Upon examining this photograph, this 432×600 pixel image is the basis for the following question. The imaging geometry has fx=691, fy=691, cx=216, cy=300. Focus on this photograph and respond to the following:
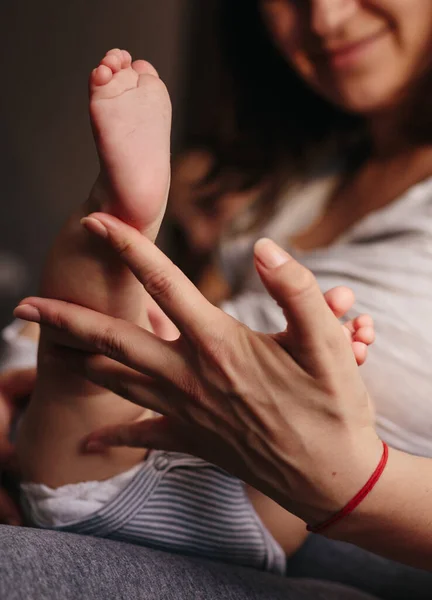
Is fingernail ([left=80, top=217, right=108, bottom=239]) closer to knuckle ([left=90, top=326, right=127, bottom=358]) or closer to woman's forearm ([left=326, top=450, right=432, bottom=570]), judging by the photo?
knuckle ([left=90, top=326, right=127, bottom=358])

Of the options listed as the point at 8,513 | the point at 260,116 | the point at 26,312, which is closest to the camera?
the point at 26,312

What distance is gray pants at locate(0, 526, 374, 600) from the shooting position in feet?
1.41

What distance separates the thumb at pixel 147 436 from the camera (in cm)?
51

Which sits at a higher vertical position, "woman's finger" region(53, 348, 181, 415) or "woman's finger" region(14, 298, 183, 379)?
"woman's finger" region(14, 298, 183, 379)

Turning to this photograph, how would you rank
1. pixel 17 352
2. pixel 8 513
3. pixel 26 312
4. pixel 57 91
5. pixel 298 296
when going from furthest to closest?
pixel 57 91
pixel 17 352
pixel 8 513
pixel 26 312
pixel 298 296

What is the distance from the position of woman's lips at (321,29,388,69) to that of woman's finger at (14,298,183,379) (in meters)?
0.49

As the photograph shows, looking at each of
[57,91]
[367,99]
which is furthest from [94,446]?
[57,91]

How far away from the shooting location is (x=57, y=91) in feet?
5.94

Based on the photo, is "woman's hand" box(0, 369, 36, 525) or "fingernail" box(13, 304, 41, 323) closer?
"fingernail" box(13, 304, 41, 323)

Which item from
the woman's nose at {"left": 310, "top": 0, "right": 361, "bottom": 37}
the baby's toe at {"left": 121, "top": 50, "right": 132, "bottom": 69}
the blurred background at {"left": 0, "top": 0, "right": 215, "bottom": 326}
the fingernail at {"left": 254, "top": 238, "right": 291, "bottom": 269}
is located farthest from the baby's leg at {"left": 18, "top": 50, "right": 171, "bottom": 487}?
the blurred background at {"left": 0, "top": 0, "right": 215, "bottom": 326}

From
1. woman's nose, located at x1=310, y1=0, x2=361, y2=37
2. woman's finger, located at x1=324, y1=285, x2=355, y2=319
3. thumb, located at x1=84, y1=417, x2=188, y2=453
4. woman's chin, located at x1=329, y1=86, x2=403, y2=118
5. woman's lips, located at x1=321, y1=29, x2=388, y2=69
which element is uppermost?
woman's nose, located at x1=310, y1=0, x2=361, y2=37

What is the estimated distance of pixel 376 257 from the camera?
0.68 meters

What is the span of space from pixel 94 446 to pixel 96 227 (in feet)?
0.62

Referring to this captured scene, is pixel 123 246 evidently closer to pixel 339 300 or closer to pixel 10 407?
pixel 339 300
